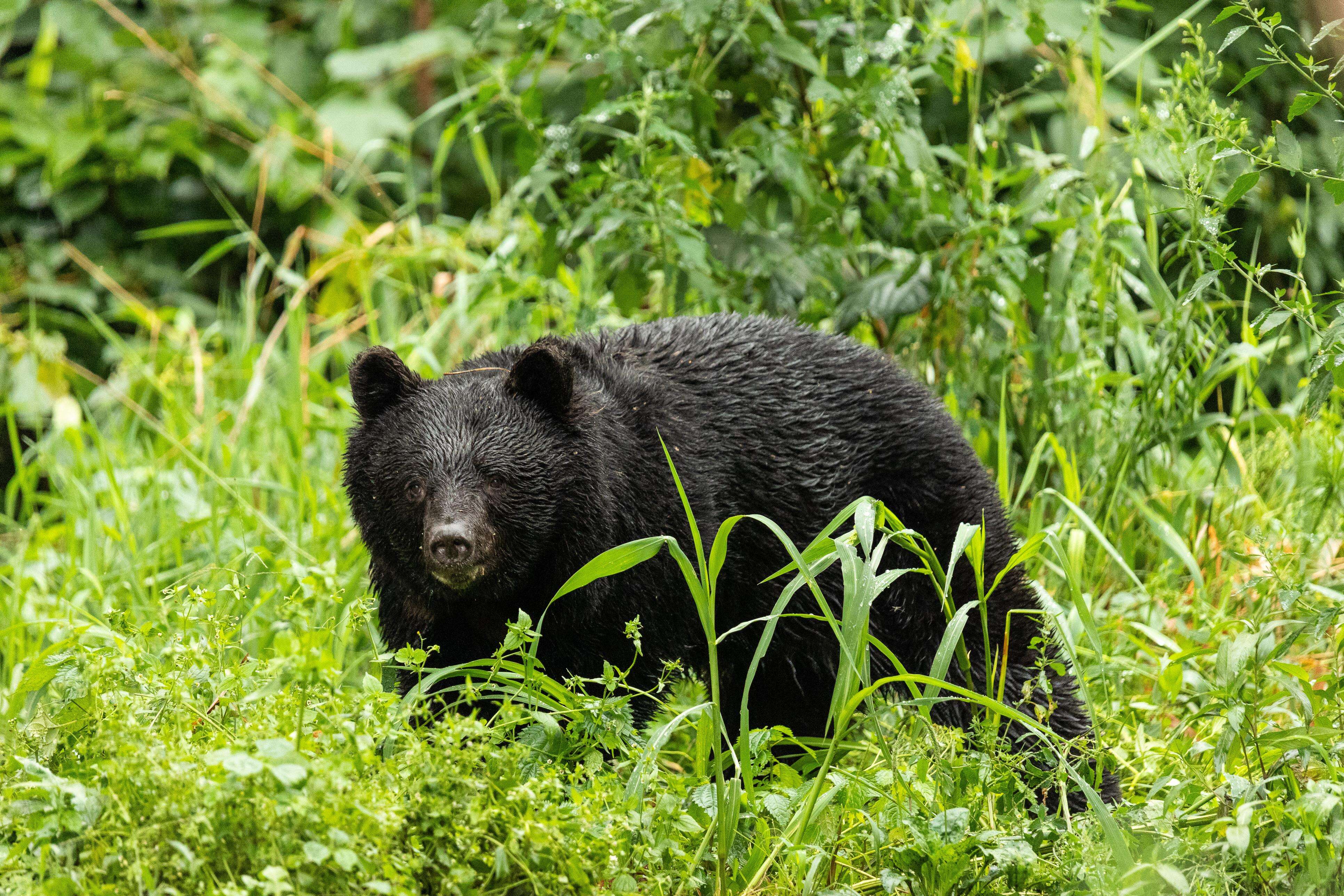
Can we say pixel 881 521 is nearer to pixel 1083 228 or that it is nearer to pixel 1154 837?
pixel 1154 837

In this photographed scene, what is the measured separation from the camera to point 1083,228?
14.6ft

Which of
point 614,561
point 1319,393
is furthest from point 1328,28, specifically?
point 614,561

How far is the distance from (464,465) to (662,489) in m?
0.49

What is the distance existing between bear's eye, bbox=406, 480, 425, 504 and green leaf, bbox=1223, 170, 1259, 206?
1.87 m

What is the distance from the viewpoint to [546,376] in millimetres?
3104

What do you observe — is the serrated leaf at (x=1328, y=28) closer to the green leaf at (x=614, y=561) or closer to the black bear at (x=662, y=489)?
the black bear at (x=662, y=489)

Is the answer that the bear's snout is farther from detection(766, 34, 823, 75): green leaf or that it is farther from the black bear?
detection(766, 34, 823, 75): green leaf

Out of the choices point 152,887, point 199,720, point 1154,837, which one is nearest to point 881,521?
point 1154,837

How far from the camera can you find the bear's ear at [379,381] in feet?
10.3

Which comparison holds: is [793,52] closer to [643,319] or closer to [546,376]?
[643,319]

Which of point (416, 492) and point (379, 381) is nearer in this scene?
point (416, 492)

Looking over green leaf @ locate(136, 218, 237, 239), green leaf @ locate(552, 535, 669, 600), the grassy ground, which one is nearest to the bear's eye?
the grassy ground

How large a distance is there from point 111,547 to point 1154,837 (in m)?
3.78

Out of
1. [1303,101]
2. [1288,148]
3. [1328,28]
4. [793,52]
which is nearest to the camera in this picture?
[1328,28]
